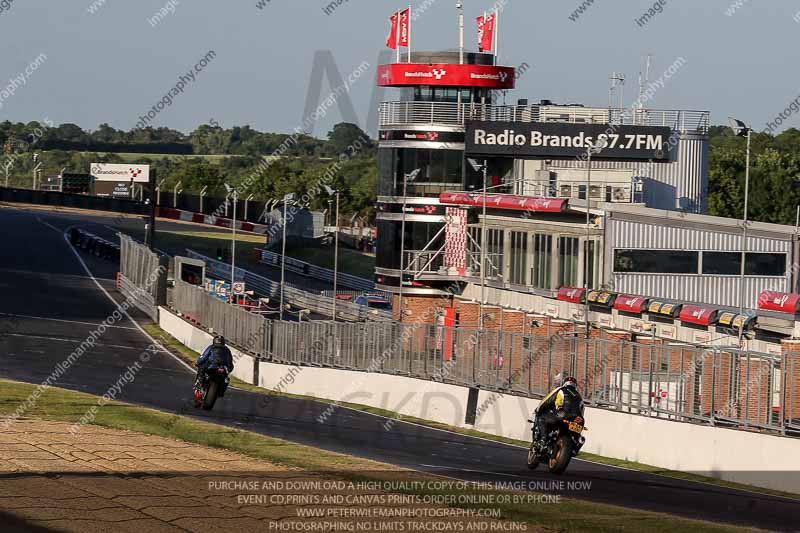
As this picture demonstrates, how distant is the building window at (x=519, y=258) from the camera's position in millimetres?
62000

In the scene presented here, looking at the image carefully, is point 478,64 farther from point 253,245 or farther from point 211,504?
point 253,245

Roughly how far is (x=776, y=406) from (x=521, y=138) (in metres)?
42.2

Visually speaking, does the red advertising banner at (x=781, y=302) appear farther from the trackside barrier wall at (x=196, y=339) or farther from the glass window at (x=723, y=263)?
the trackside barrier wall at (x=196, y=339)

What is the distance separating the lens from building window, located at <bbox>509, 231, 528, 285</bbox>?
6200cm

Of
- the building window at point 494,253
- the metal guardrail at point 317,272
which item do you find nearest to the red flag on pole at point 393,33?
the building window at point 494,253

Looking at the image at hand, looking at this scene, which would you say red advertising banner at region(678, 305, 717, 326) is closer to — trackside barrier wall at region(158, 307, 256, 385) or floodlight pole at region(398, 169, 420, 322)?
trackside barrier wall at region(158, 307, 256, 385)

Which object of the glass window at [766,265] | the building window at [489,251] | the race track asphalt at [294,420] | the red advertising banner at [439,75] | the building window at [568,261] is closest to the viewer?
the race track asphalt at [294,420]

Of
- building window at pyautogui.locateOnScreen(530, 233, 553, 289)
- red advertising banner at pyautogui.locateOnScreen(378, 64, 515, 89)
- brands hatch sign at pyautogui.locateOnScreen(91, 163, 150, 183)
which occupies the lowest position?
building window at pyautogui.locateOnScreen(530, 233, 553, 289)

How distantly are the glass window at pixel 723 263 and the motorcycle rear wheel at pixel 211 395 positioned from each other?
2673 centimetres

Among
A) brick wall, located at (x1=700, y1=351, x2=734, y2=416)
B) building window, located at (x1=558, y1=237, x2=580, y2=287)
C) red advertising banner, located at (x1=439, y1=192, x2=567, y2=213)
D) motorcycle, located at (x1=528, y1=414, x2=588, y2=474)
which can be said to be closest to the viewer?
motorcycle, located at (x1=528, y1=414, x2=588, y2=474)

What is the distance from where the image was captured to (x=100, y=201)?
472 feet

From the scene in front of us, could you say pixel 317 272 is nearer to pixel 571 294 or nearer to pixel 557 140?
pixel 557 140

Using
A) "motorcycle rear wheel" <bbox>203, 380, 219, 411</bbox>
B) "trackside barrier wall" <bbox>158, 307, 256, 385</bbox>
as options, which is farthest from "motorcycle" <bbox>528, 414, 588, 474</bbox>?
"trackside barrier wall" <bbox>158, 307, 256, 385</bbox>

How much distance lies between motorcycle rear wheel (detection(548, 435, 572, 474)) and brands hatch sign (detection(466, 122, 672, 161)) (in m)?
44.0
